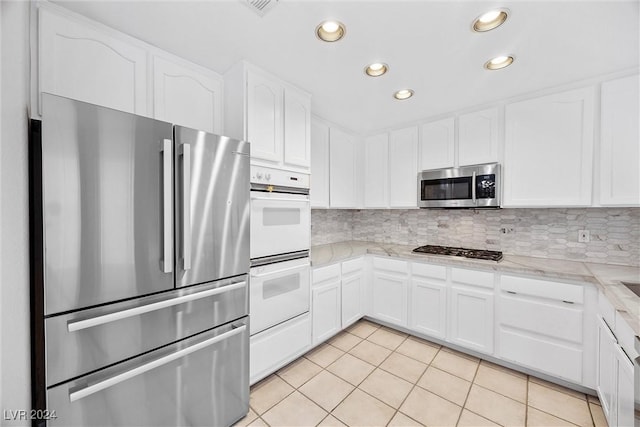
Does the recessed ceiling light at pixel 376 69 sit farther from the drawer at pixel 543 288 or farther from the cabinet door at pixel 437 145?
the drawer at pixel 543 288

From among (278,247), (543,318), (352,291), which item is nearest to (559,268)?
(543,318)

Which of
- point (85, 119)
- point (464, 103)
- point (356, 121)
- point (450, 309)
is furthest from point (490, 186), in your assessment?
point (85, 119)

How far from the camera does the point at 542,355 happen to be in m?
1.95

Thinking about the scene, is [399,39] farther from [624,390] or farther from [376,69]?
[624,390]

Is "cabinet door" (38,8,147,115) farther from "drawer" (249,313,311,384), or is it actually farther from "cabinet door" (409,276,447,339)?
"cabinet door" (409,276,447,339)

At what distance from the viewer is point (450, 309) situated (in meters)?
2.40

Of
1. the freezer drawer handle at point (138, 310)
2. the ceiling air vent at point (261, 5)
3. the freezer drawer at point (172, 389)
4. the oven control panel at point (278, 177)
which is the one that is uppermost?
the ceiling air vent at point (261, 5)

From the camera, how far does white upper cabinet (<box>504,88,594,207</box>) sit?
2.01 metres

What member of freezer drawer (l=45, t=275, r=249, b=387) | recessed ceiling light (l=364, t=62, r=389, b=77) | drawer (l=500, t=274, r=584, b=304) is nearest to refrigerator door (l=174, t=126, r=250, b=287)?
freezer drawer (l=45, t=275, r=249, b=387)

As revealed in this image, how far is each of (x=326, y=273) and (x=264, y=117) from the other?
1494 millimetres


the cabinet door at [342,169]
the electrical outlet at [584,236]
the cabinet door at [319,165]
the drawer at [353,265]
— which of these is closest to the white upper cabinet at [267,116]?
the cabinet door at [319,165]

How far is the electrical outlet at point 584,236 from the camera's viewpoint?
221 cm

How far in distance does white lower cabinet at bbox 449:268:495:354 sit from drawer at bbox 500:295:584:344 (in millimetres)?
120

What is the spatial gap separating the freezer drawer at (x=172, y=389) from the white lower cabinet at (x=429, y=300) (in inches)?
69.2
